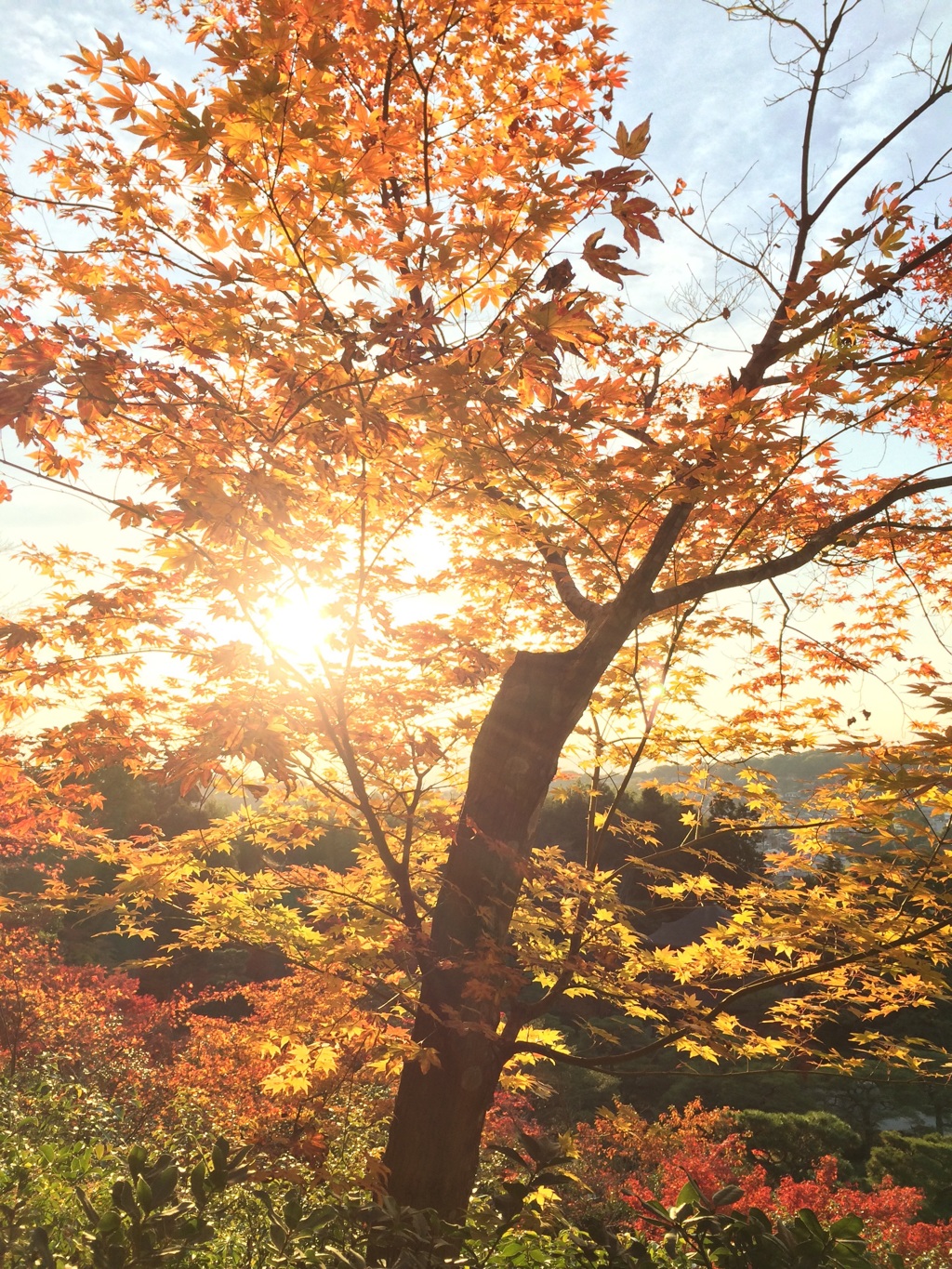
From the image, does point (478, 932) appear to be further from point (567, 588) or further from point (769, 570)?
point (769, 570)

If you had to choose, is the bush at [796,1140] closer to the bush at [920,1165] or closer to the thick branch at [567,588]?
the bush at [920,1165]

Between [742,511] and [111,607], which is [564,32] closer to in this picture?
[742,511]

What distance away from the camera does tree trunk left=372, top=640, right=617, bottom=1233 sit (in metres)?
3.81

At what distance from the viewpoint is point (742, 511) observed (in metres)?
5.10

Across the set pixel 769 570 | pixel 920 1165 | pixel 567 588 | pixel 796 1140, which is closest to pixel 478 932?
pixel 567 588

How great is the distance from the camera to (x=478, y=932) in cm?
405

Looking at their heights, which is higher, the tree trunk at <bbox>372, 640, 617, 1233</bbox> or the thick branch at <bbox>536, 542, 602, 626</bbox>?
the thick branch at <bbox>536, 542, 602, 626</bbox>

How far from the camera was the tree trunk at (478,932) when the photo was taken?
381 cm

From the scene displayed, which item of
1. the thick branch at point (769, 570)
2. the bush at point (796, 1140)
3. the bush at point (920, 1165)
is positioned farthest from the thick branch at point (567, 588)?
the bush at point (920, 1165)

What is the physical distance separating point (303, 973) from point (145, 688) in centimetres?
302

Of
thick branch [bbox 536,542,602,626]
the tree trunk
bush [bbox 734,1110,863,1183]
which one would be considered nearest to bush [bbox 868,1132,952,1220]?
bush [bbox 734,1110,863,1183]

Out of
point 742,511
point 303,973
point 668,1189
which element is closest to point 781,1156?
point 668,1189

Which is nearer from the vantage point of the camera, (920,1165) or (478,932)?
(478,932)

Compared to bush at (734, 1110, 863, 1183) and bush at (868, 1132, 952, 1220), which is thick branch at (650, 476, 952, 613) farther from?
bush at (868, 1132, 952, 1220)
